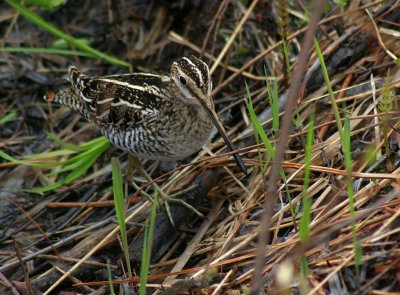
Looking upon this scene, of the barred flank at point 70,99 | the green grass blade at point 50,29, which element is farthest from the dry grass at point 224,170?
the barred flank at point 70,99

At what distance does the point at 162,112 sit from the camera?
3.79 meters

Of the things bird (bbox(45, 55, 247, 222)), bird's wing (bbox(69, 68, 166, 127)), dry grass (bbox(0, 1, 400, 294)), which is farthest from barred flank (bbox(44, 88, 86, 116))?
dry grass (bbox(0, 1, 400, 294))

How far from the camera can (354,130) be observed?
3.60m

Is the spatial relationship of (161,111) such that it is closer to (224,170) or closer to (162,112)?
(162,112)

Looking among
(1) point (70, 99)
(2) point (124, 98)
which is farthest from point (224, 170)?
(1) point (70, 99)

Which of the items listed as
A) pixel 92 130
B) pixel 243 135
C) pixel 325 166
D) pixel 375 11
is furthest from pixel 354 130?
pixel 92 130

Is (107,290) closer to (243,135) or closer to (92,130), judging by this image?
(243,135)

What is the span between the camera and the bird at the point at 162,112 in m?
3.59

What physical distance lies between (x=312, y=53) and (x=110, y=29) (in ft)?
6.37

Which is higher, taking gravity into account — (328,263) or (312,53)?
(312,53)

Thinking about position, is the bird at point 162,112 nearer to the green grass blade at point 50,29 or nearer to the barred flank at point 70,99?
the barred flank at point 70,99

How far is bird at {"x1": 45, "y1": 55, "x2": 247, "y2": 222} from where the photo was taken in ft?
11.8

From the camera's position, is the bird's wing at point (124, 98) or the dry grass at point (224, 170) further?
the bird's wing at point (124, 98)

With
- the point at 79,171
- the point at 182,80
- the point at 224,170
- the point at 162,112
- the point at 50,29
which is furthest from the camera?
the point at 50,29
